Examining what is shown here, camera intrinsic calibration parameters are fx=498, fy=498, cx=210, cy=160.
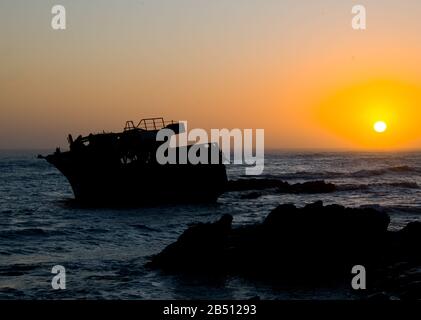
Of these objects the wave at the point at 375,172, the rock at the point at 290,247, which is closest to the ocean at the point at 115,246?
the rock at the point at 290,247

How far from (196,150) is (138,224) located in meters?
9.12

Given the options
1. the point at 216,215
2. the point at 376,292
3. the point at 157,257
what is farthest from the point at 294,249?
the point at 216,215

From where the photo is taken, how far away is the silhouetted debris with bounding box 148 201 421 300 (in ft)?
54.1

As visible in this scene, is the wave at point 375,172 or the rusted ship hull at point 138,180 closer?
the rusted ship hull at point 138,180

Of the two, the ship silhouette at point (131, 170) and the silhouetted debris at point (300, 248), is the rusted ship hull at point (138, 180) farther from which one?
the silhouetted debris at point (300, 248)

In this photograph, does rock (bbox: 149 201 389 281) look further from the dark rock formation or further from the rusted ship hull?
the dark rock formation

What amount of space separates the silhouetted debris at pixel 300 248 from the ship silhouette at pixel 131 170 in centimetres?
1797

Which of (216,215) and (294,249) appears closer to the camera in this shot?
(294,249)

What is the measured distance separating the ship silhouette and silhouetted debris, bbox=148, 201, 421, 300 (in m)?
18.0

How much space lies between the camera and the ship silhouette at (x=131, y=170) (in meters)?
35.5

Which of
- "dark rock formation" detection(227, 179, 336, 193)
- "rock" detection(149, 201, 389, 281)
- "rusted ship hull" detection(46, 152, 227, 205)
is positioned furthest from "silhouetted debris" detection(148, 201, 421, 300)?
"dark rock formation" detection(227, 179, 336, 193)

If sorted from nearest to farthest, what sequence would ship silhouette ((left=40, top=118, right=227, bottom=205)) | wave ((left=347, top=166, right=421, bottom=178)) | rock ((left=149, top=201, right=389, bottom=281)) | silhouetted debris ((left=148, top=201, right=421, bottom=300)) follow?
silhouetted debris ((left=148, top=201, right=421, bottom=300)) < rock ((left=149, top=201, right=389, bottom=281)) < ship silhouette ((left=40, top=118, right=227, bottom=205)) < wave ((left=347, top=166, right=421, bottom=178))

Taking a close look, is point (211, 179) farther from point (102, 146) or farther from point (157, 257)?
point (157, 257)
